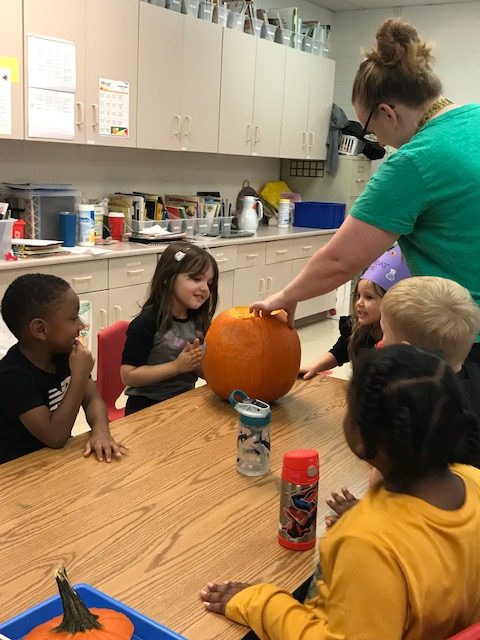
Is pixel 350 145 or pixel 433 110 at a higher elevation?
pixel 350 145

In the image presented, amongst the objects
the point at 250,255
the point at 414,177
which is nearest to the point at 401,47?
the point at 414,177

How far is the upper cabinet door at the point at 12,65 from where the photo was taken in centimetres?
344

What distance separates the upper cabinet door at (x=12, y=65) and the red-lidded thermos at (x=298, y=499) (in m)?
2.94

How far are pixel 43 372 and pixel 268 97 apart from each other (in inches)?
164

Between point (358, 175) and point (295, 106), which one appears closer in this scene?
point (295, 106)

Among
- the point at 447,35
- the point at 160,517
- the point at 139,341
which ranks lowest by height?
the point at 160,517

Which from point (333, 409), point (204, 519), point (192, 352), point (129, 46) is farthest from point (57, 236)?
point (204, 519)

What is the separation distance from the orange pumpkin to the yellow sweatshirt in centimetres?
95

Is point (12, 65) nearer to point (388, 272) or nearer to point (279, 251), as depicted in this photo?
point (388, 272)

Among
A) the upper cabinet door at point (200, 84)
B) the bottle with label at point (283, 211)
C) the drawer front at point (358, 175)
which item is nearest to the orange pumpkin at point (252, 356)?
the upper cabinet door at point (200, 84)

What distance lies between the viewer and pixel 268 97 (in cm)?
540

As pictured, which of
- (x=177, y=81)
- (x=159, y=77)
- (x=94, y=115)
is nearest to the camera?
(x=94, y=115)

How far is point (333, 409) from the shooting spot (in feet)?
6.47

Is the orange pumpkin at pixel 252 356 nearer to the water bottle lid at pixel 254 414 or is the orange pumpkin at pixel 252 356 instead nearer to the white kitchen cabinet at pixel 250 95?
the water bottle lid at pixel 254 414
